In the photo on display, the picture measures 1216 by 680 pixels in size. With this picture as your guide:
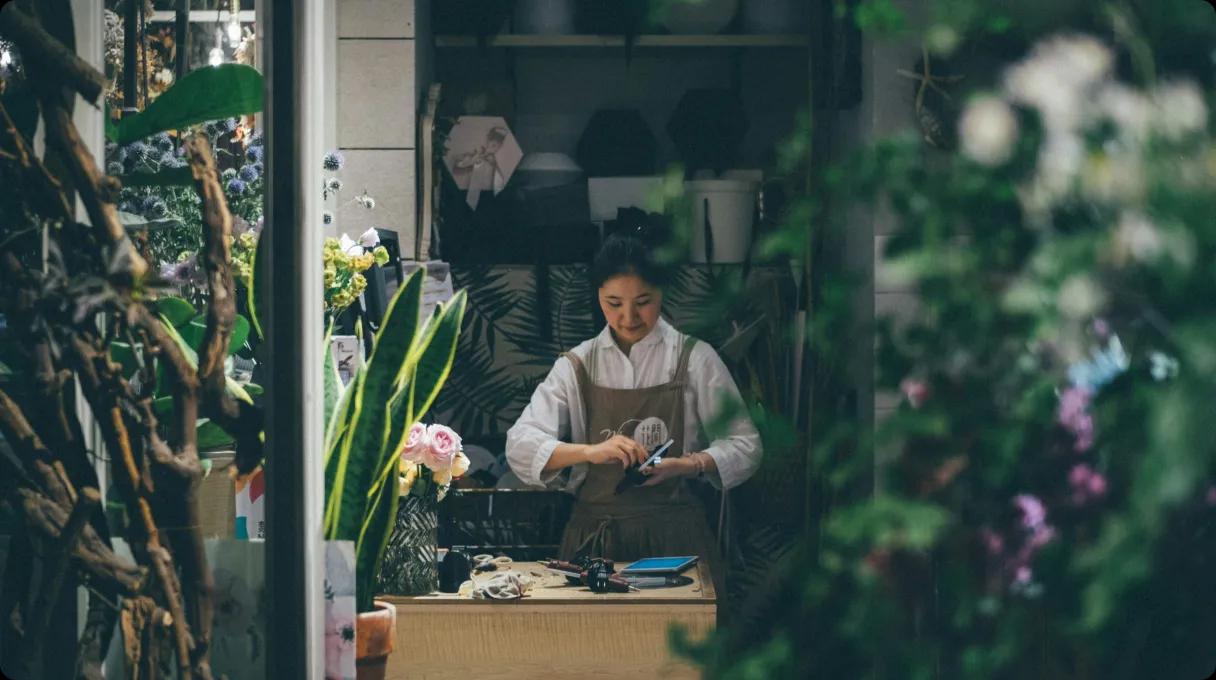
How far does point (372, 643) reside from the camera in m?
2.02

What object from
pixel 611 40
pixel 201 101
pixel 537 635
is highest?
pixel 611 40

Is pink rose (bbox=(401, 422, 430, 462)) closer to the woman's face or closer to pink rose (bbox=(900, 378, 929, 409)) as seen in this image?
the woman's face

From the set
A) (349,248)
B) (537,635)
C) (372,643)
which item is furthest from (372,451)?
(349,248)

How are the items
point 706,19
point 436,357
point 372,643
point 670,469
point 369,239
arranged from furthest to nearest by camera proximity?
point 706,19, point 670,469, point 369,239, point 436,357, point 372,643

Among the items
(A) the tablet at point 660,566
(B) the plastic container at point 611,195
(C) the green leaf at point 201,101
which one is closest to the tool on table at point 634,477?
(B) the plastic container at point 611,195

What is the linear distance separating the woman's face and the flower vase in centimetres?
137

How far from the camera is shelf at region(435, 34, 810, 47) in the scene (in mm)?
3920

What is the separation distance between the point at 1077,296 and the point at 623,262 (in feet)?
10.8

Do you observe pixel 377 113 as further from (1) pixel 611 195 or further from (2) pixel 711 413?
(2) pixel 711 413

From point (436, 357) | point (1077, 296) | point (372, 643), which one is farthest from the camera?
point (436, 357)

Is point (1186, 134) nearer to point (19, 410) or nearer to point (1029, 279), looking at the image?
point (1029, 279)

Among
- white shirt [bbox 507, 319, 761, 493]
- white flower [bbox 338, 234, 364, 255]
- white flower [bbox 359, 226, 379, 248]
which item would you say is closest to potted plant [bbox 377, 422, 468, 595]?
white flower [bbox 338, 234, 364, 255]

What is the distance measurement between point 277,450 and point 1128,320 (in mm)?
1408

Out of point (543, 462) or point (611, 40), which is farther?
point (611, 40)
